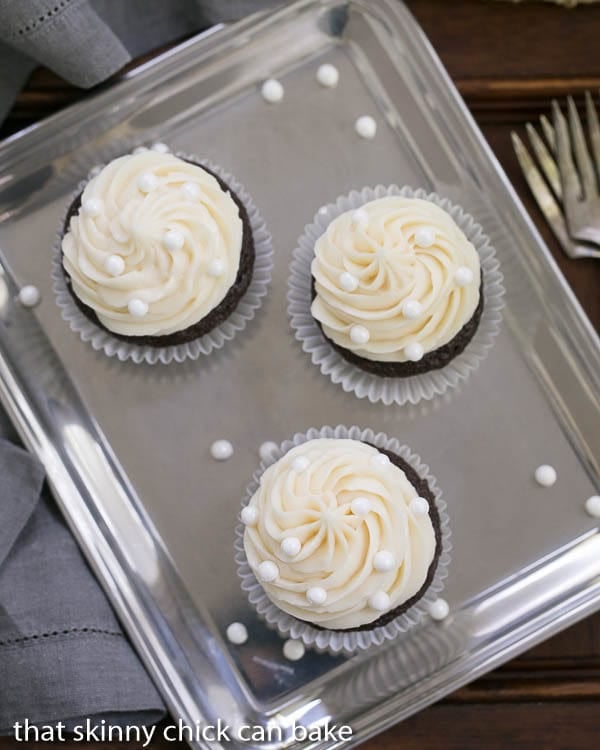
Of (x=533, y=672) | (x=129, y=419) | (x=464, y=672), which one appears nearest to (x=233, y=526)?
(x=129, y=419)

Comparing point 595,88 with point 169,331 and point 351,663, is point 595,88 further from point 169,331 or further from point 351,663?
point 351,663

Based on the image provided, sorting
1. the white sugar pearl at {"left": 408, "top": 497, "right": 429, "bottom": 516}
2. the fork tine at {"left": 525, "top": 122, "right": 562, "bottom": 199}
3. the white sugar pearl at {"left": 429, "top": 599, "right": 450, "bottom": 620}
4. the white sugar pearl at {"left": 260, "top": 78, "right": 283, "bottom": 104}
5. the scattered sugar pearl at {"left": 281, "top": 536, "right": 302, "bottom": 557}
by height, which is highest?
the white sugar pearl at {"left": 260, "top": 78, "right": 283, "bottom": 104}

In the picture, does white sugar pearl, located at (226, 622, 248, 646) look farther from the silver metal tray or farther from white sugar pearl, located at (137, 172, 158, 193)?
white sugar pearl, located at (137, 172, 158, 193)

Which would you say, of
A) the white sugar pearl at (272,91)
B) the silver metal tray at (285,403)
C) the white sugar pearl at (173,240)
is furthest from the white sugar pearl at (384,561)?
the white sugar pearl at (272,91)

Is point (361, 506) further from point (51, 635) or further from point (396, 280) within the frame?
point (51, 635)

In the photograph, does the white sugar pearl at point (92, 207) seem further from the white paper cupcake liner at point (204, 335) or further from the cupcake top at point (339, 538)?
the cupcake top at point (339, 538)

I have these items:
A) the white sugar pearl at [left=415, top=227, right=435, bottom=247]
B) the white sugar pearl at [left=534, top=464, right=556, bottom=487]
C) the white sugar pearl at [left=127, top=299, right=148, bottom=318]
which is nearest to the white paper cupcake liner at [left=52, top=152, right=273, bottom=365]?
the white sugar pearl at [left=127, top=299, right=148, bottom=318]
